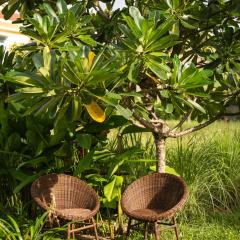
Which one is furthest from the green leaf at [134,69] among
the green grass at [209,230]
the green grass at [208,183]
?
the green grass at [209,230]

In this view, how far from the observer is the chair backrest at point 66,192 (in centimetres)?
438

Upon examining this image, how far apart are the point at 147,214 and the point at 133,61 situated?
1412 millimetres

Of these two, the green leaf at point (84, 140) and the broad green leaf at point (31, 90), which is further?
the green leaf at point (84, 140)

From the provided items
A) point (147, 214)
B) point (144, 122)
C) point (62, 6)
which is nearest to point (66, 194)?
point (147, 214)

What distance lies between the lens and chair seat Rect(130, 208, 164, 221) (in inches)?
155

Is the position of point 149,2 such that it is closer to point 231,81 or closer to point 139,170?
point 231,81

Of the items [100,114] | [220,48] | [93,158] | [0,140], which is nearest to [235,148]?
[93,158]

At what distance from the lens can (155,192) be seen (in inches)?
179

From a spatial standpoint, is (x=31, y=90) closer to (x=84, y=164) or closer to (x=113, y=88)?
(x=113, y=88)

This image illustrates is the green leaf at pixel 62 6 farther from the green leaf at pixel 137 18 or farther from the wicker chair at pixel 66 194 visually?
the wicker chair at pixel 66 194

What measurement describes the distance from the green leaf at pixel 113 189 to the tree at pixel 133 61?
0.46m

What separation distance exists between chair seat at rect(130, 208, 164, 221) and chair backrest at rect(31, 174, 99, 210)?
1.39ft

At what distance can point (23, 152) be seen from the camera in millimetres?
5184

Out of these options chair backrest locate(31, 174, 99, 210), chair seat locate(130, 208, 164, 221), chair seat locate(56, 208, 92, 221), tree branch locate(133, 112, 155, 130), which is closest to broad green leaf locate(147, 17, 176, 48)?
tree branch locate(133, 112, 155, 130)
